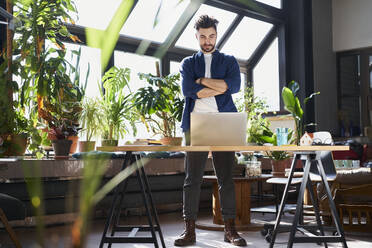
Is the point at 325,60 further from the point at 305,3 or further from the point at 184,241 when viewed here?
the point at 184,241

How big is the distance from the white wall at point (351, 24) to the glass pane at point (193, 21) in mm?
2653

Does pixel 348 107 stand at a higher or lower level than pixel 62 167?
higher

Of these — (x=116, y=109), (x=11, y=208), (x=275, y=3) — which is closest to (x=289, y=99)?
(x=116, y=109)

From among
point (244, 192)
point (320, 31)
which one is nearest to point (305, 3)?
point (320, 31)

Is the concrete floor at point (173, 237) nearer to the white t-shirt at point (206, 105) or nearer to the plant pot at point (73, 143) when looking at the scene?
the plant pot at point (73, 143)

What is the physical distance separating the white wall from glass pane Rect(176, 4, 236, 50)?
8.70ft

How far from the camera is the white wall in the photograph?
8.83 meters

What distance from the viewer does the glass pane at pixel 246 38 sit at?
25.9 ft

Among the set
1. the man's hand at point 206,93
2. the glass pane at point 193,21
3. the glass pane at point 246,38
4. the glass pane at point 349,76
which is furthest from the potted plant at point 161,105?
the glass pane at point 349,76

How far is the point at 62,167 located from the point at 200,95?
5.39 feet

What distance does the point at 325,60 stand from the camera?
902 centimetres

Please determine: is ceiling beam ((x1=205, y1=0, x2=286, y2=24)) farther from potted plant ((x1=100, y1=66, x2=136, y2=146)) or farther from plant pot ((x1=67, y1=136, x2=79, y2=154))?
plant pot ((x1=67, y1=136, x2=79, y2=154))

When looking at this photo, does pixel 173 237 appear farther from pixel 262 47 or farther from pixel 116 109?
pixel 262 47

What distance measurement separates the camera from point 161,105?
17.9 feet
